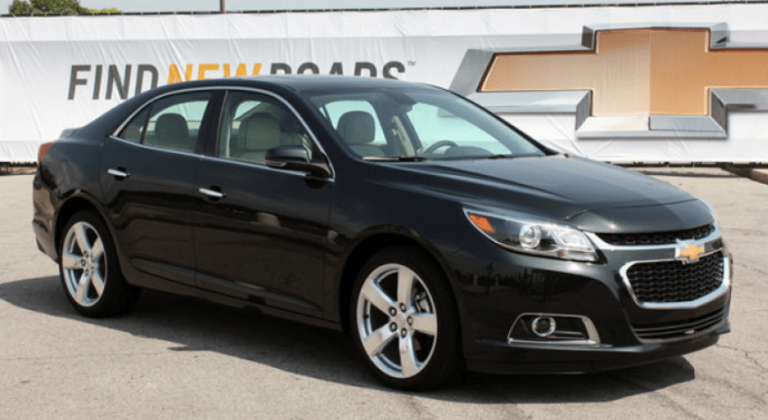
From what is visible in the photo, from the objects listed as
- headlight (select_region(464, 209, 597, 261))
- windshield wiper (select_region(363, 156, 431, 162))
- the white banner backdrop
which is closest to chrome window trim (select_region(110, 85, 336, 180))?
windshield wiper (select_region(363, 156, 431, 162))

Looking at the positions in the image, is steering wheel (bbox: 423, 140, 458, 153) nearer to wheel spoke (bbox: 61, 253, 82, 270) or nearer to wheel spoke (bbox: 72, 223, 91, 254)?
wheel spoke (bbox: 72, 223, 91, 254)

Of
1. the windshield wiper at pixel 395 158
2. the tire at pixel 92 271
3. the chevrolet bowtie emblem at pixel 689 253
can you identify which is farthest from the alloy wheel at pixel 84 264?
the chevrolet bowtie emblem at pixel 689 253

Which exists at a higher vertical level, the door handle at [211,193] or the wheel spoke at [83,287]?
the door handle at [211,193]

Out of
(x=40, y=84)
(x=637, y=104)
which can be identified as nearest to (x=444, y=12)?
(x=637, y=104)

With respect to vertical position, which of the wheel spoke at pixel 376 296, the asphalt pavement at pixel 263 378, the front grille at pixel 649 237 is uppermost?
the front grille at pixel 649 237

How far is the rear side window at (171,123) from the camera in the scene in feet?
21.6

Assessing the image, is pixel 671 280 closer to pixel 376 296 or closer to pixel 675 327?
pixel 675 327

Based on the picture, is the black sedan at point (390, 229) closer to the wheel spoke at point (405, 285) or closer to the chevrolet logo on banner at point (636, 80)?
the wheel spoke at point (405, 285)

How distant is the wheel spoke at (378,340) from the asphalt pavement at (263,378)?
0.19m

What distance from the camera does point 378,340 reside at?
17.6ft

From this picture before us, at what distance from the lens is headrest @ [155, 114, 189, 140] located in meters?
6.66

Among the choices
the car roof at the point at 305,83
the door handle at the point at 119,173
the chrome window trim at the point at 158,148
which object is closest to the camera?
the car roof at the point at 305,83

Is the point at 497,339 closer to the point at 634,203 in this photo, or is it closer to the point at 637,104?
the point at 634,203

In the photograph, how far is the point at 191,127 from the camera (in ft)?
21.7
